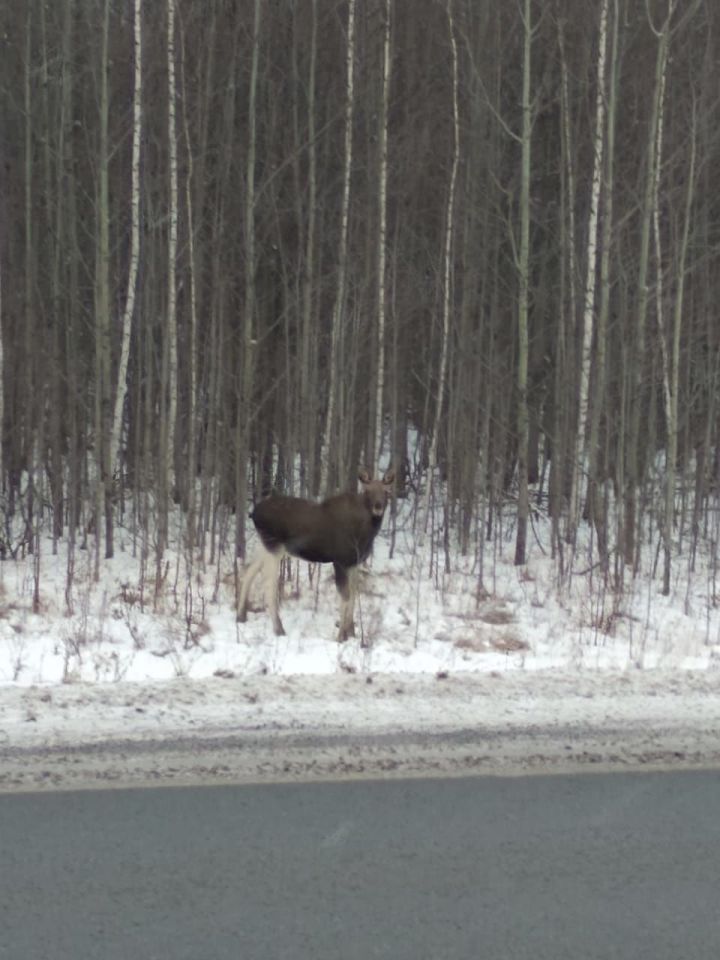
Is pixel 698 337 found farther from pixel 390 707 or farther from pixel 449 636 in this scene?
pixel 390 707

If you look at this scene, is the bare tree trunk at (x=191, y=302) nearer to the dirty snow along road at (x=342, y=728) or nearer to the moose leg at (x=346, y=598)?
the moose leg at (x=346, y=598)

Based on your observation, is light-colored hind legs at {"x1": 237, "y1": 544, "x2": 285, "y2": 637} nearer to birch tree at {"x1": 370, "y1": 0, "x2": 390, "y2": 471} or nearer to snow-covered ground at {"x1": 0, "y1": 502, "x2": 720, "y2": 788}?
snow-covered ground at {"x1": 0, "y1": 502, "x2": 720, "y2": 788}

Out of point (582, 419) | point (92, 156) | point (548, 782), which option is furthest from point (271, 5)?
point (548, 782)

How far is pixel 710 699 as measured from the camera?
25.2 ft

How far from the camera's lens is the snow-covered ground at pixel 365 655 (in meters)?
7.08

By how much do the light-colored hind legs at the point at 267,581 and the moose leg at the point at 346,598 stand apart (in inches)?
20.5

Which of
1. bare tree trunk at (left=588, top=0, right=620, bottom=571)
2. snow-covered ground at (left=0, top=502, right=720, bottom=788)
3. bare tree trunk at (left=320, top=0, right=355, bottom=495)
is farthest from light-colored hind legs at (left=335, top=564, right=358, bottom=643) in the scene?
bare tree trunk at (left=320, top=0, right=355, bottom=495)

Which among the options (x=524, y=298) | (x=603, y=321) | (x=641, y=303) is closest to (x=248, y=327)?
(x=524, y=298)

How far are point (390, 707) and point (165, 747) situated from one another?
55.5 inches

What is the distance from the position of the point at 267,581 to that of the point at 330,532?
0.68m

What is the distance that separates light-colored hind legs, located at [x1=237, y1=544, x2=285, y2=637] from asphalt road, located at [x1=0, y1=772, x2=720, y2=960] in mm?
4443

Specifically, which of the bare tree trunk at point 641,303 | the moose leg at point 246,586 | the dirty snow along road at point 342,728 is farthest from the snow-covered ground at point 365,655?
the bare tree trunk at point 641,303

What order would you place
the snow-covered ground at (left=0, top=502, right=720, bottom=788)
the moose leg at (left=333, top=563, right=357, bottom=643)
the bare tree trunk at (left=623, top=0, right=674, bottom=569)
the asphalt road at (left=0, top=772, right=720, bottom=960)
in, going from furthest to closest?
the bare tree trunk at (left=623, top=0, right=674, bottom=569), the moose leg at (left=333, top=563, right=357, bottom=643), the snow-covered ground at (left=0, top=502, right=720, bottom=788), the asphalt road at (left=0, top=772, right=720, bottom=960)

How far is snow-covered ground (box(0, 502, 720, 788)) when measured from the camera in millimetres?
7078
